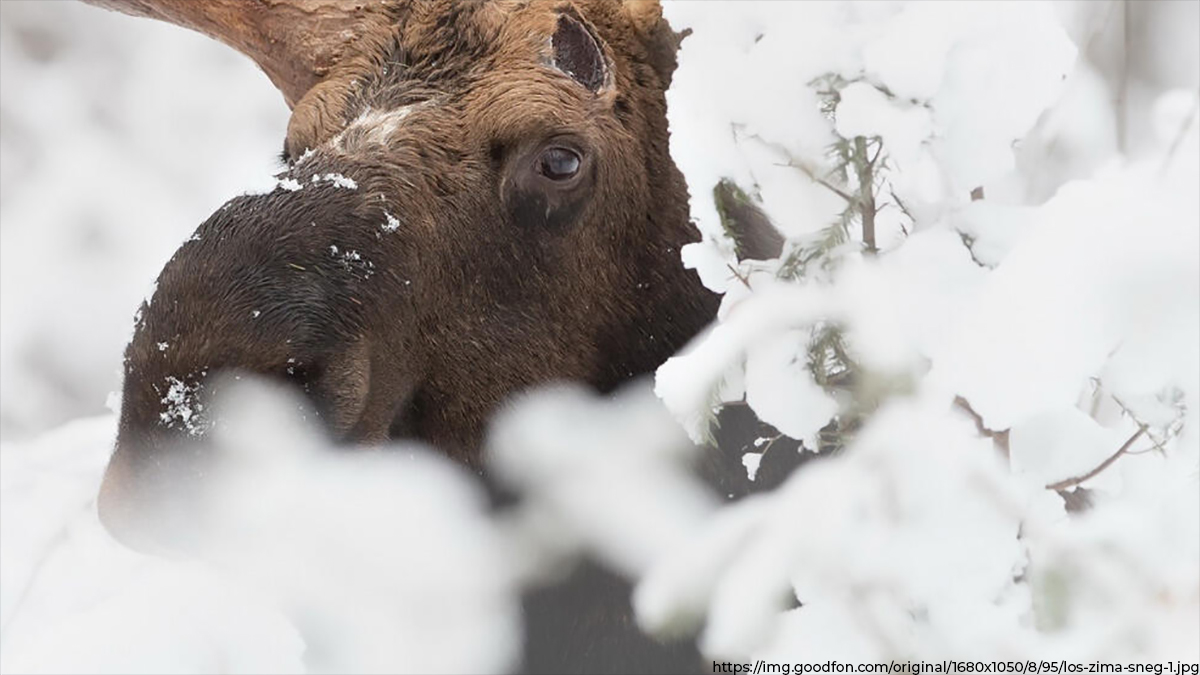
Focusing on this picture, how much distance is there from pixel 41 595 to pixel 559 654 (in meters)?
2.02

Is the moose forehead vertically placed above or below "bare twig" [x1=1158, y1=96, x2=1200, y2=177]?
below

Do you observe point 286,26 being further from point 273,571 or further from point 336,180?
point 273,571

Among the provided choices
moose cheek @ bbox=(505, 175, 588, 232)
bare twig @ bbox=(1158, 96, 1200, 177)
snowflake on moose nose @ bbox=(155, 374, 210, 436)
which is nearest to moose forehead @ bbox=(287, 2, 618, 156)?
moose cheek @ bbox=(505, 175, 588, 232)

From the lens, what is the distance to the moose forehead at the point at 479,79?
2.79 m

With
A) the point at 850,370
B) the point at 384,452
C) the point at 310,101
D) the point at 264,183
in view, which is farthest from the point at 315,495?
the point at 850,370

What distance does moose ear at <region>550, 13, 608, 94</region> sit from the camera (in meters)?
2.90

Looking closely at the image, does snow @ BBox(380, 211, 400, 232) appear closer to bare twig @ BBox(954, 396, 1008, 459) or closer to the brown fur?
the brown fur

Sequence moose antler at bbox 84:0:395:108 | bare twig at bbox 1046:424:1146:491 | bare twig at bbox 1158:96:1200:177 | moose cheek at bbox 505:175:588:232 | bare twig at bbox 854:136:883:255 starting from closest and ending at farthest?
bare twig at bbox 1158:96:1200:177
bare twig at bbox 1046:424:1146:491
bare twig at bbox 854:136:883:255
moose cheek at bbox 505:175:588:232
moose antler at bbox 84:0:395:108

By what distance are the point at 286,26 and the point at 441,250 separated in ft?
3.29

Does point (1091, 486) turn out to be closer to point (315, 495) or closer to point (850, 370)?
point (850, 370)

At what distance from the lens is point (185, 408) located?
2.36 m

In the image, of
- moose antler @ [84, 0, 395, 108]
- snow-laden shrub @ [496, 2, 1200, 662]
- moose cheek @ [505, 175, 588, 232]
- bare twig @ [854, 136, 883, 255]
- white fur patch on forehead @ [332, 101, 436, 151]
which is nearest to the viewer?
snow-laden shrub @ [496, 2, 1200, 662]

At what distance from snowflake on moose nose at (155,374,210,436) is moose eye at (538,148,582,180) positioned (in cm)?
Result: 83

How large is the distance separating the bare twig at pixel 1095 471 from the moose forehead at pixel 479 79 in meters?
1.16
